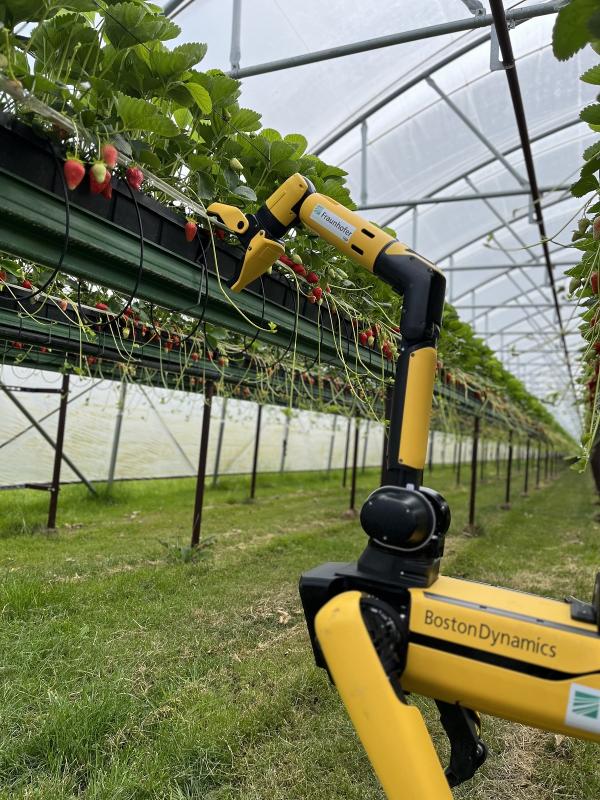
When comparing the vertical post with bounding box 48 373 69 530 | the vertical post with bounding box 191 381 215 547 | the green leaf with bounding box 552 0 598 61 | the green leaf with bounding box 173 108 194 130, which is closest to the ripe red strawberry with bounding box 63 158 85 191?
the green leaf with bounding box 173 108 194 130

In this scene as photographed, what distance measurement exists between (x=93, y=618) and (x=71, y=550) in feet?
7.15

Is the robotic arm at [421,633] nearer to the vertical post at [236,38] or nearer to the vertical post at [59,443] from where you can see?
the vertical post at [236,38]

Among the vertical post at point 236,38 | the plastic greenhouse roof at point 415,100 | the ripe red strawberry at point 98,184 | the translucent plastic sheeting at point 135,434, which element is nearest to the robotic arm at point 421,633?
the ripe red strawberry at point 98,184

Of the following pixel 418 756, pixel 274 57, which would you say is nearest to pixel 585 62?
pixel 274 57

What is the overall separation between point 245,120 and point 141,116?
49 centimetres

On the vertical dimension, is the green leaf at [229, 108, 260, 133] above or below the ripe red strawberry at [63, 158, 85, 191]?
above

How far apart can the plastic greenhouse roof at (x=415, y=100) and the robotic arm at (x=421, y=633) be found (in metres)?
2.26

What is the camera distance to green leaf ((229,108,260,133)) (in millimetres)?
1890

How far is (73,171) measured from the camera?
1.48 m

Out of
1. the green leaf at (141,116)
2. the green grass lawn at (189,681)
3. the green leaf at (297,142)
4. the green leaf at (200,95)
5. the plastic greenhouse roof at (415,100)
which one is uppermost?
the plastic greenhouse roof at (415,100)

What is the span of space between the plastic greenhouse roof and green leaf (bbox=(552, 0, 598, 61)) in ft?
7.39

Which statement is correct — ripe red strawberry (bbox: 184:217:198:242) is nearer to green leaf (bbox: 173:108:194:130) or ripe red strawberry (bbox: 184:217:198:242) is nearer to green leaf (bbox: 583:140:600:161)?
green leaf (bbox: 173:108:194:130)

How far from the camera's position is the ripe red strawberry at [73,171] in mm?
1471

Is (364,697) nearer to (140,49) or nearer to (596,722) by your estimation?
(596,722)
